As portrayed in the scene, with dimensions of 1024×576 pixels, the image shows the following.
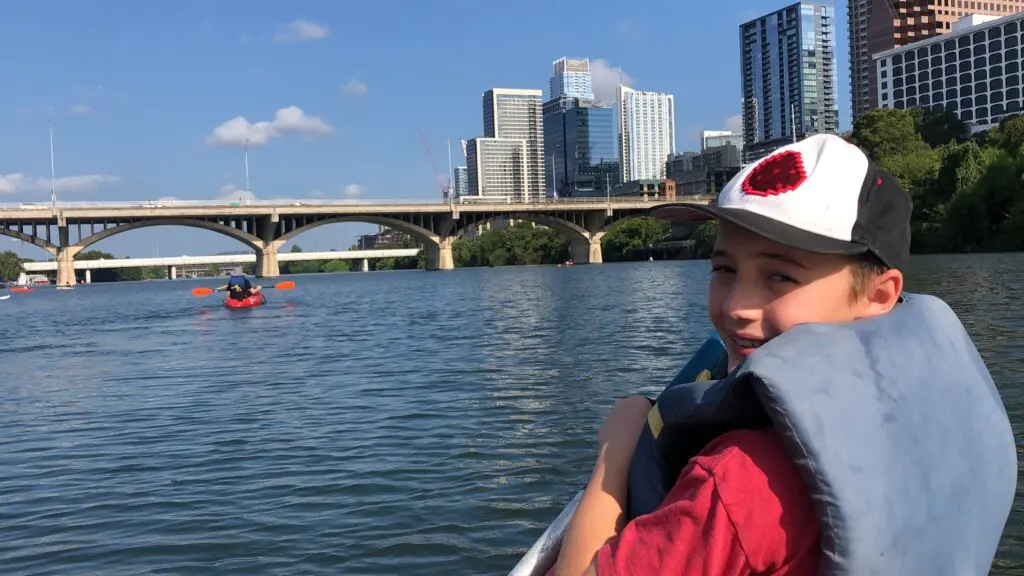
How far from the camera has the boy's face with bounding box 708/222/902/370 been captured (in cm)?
190

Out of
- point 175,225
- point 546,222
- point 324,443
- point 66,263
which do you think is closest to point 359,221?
point 175,225

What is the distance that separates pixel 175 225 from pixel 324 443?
76.9 meters

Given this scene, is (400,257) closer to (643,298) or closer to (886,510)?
(643,298)

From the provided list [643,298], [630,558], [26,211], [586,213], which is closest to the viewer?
[630,558]


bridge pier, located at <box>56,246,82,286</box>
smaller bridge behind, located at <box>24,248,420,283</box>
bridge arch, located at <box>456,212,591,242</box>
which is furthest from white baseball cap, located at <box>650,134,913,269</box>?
smaller bridge behind, located at <box>24,248,420,283</box>

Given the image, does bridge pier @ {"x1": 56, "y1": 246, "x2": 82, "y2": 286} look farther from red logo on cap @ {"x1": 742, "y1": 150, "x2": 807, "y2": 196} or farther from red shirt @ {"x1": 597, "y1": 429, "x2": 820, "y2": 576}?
red shirt @ {"x1": 597, "y1": 429, "x2": 820, "y2": 576}

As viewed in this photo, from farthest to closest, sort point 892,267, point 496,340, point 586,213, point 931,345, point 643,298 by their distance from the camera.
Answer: point 586,213 < point 643,298 < point 496,340 < point 892,267 < point 931,345

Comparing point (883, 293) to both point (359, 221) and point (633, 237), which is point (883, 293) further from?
point (633, 237)

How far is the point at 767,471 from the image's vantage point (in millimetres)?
1595

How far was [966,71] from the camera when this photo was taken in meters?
125

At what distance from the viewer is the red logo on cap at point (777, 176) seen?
1837 mm

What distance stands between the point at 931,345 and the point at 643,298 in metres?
30.9

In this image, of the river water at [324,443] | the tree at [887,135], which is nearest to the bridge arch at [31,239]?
the river water at [324,443]

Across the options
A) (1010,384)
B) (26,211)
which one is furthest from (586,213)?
→ (1010,384)
